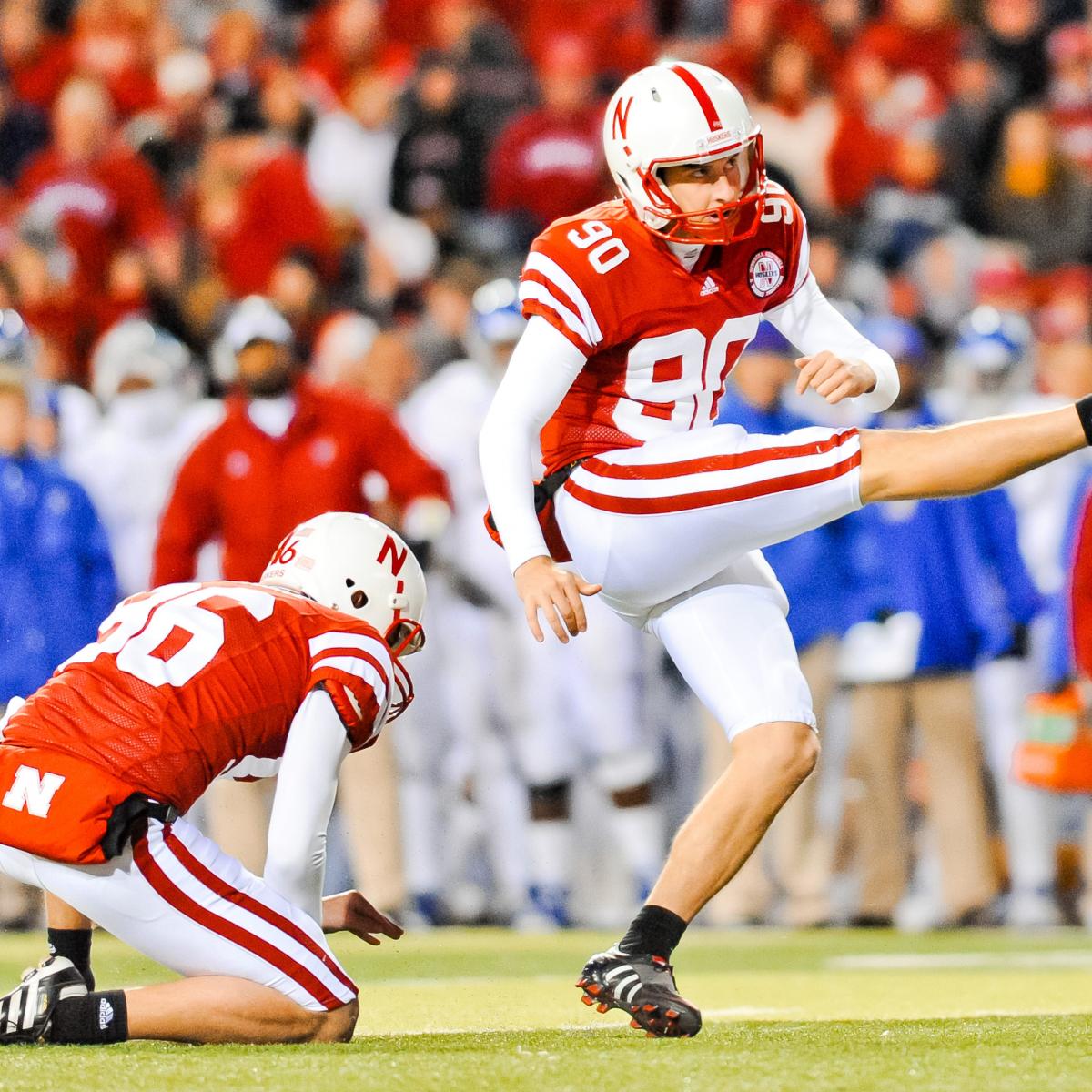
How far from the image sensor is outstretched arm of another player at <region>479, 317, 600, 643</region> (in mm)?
3902

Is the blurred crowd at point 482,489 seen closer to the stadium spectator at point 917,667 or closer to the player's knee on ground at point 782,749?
the stadium spectator at point 917,667

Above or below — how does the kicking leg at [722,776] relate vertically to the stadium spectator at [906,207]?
below

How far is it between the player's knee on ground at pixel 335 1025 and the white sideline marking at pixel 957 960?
7.93ft

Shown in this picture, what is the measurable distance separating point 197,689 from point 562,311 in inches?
37.5

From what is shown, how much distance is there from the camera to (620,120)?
169 inches

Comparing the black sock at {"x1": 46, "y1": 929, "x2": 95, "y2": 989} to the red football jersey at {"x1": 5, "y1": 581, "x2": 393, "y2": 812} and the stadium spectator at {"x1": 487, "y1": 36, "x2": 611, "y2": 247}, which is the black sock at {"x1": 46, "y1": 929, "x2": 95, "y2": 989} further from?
the stadium spectator at {"x1": 487, "y1": 36, "x2": 611, "y2": 247}

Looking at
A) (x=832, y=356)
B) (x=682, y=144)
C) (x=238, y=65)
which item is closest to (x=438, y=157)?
(x=238, y=65)

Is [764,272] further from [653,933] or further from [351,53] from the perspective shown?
[351,53]

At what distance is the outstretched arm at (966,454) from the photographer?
12.8 ft

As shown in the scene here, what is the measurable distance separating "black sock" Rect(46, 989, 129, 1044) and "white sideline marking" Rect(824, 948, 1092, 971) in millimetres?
2788

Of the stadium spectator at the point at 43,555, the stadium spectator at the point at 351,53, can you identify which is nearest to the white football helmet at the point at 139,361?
the stadium spectator at the point at 43,555

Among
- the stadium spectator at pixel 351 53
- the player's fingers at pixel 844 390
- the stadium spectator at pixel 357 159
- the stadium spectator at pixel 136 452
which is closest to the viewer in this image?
the player's fingers at pixel 844 390

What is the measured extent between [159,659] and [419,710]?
3955 millimetres

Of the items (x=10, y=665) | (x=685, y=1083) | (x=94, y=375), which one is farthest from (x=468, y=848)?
(x=685, y=1083)
